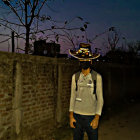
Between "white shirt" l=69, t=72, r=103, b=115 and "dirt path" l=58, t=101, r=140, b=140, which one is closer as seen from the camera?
"white shirt" l=69, t=72, r=103, b=115

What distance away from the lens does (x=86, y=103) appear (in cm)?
308

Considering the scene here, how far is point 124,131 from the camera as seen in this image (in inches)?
225

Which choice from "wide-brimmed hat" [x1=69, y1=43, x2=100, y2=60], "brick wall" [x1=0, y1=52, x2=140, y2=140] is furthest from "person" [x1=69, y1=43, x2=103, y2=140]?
"brick wall" [x1=0, y1=52, x2=140, y2=140]

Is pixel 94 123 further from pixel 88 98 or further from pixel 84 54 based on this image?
pixel 84 54

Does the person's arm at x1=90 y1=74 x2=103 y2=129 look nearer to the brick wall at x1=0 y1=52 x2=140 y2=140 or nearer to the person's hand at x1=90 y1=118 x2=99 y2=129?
the person's hand at x1=90 y1=118 x2=99 y2=129

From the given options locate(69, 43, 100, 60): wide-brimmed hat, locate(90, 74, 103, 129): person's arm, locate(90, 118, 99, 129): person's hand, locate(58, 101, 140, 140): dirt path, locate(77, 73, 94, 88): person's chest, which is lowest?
locate(58, 101, 140, 140): dirt path

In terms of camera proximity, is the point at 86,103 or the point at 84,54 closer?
the point at 86,103

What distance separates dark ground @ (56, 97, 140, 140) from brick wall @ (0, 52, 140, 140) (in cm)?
42

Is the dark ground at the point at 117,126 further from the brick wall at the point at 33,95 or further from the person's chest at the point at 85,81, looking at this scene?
the person's chest at the point at 85,81

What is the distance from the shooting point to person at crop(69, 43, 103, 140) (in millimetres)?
3039

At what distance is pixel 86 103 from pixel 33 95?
1.80 m

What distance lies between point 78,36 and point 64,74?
3.53m

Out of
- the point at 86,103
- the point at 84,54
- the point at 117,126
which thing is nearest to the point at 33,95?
the point at 86,103

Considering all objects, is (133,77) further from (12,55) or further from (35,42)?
(12,55)
